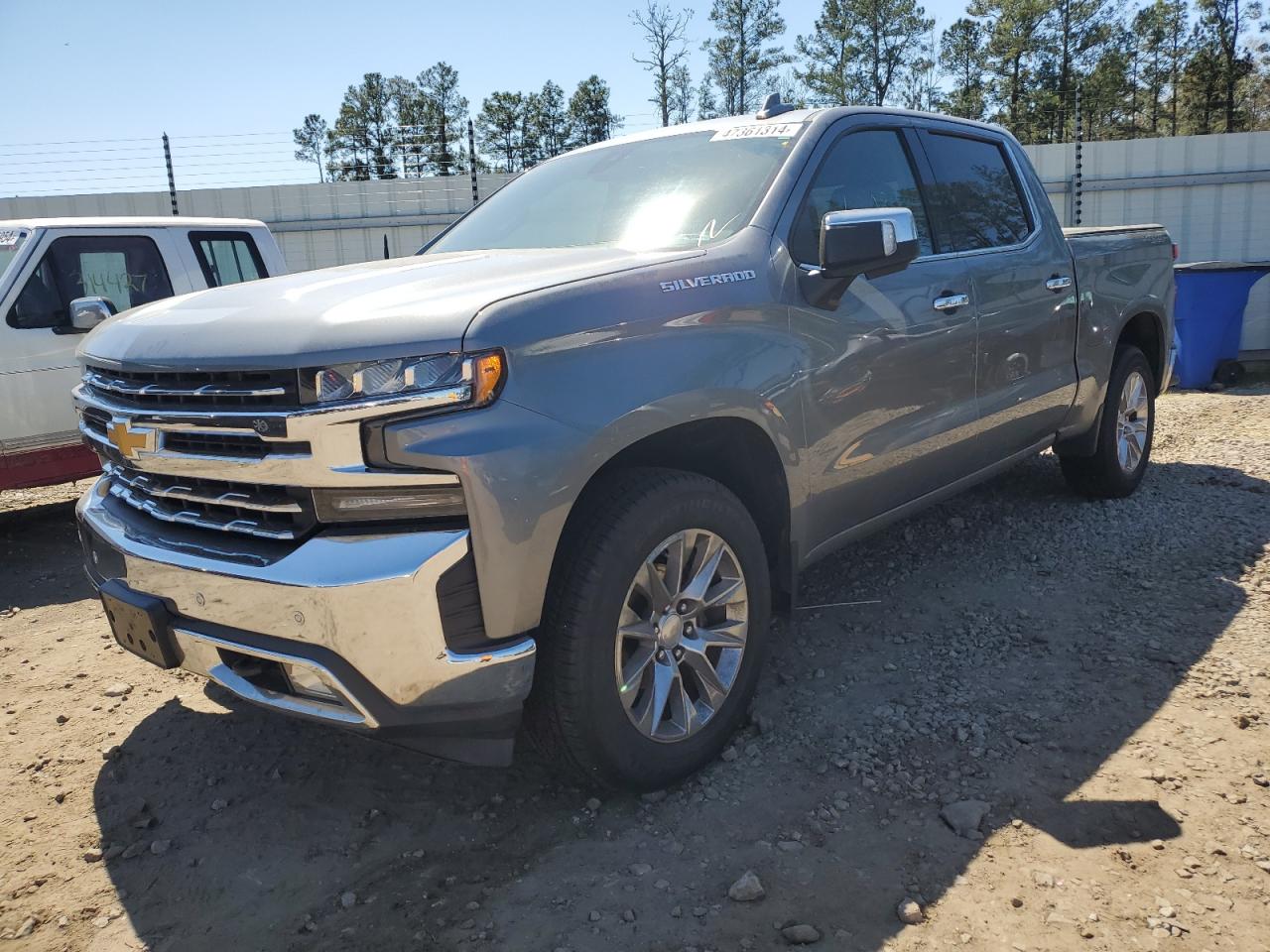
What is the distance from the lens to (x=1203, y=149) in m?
16.0

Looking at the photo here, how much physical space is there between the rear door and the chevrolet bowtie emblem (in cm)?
297

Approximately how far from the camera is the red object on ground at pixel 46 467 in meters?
5.74

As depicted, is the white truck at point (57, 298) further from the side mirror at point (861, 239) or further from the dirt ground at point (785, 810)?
the side mirror at point (861, 239)

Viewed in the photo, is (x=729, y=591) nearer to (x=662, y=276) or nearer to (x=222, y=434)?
(x=662, y=276)

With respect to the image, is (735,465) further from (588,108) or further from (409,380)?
(588,108)

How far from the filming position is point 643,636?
2613mm

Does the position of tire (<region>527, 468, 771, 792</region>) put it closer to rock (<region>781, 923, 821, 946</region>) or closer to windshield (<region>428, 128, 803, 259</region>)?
rock (<region>781, 923, 821, 946</region>)

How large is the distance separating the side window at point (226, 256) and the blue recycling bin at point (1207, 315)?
8.65 metres

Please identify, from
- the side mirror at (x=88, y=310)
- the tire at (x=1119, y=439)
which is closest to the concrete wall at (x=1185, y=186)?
the tire at (x=1119, y=439)

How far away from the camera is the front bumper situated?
2.13 meters

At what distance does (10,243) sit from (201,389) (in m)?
4.65

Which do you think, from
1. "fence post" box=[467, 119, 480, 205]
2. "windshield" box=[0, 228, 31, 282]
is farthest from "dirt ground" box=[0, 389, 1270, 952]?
"fence post" box=[467, 119, 480, 205]

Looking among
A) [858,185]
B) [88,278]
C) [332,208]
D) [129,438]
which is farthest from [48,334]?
[332,208]

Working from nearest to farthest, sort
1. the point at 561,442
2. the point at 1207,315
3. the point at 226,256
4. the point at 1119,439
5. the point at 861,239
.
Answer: the point at 561,442 → the point at 861,239 → the point at 1119,439 → the point at 226,256 → the point at 1207,315
